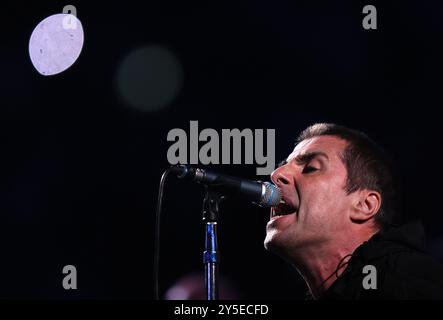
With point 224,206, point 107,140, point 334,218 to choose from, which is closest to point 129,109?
point 107,140

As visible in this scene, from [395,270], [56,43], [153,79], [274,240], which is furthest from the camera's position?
[153,79]

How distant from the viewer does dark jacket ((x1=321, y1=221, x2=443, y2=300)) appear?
200cm

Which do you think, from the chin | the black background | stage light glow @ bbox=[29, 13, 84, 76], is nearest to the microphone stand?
the chin

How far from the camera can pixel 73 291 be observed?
11.4ft

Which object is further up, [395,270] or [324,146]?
[324,146]

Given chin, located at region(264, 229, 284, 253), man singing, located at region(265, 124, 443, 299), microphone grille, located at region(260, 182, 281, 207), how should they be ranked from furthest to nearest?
1. chin, located at region(264, 229, 284, 253)
2. man singing, located at region(265, 124, 443, 299)
3. microphone grille, located at region(260, 182, 281, 207)

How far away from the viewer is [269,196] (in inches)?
83.7

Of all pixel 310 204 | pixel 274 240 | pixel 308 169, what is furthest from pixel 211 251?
pixel 308 169

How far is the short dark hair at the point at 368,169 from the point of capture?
2596 millimetres

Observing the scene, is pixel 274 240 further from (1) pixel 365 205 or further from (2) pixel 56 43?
(2) pixel 56 43

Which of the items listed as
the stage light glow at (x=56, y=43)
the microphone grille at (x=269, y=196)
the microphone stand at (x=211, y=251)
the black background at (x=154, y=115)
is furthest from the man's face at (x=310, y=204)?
the stage light glow at (x=56, y=43)

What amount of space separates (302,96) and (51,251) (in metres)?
1.77

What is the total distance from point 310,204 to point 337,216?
0.13 metres

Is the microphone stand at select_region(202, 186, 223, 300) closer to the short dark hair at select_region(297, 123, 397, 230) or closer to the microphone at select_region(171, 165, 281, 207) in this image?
the microphone at select_region(171, 165, 281, 207)
